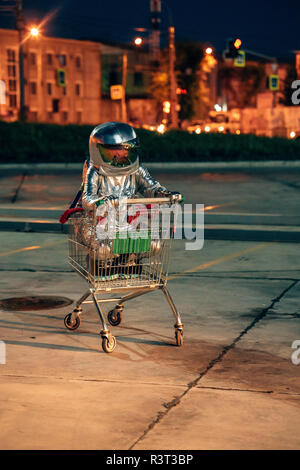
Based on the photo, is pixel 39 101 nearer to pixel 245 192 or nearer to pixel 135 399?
pixel 245 192

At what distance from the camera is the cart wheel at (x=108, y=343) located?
6586 millimetres

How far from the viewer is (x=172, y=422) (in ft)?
16.2

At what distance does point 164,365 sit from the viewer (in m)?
6.26

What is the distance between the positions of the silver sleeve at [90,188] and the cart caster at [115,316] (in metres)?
1.21

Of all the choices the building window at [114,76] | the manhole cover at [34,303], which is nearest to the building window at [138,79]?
the building window at [114,76]

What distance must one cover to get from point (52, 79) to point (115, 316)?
7892 centimetres

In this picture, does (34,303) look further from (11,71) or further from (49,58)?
(49,58)

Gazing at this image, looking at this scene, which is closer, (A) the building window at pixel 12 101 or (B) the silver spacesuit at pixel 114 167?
(B) the silver spacesuit at pixel 114 167

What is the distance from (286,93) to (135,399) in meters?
83.9

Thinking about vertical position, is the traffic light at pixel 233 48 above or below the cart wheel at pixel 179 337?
above

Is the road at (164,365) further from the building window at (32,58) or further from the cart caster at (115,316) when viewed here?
the building window at (32,58)
